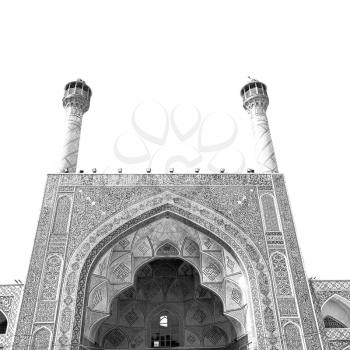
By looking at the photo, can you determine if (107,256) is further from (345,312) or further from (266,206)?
(345,312)

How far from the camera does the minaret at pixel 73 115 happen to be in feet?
32.9

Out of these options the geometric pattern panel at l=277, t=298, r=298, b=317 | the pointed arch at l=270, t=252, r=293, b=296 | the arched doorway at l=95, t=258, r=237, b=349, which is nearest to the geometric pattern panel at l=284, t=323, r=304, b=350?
the geometric pattern panel at l=277, t=298, r=298, b=317

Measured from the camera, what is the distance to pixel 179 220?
338 inches

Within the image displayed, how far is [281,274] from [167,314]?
405 centimetres

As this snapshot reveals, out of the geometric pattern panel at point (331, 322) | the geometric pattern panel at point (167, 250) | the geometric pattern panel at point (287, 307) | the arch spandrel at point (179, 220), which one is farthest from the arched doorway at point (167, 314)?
the geometric pattern panel at point (287, 307)

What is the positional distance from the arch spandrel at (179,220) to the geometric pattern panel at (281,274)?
0.20m

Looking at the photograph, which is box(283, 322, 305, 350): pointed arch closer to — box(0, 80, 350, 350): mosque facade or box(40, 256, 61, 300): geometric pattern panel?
box(0, 80, 350, 350): mosque facade

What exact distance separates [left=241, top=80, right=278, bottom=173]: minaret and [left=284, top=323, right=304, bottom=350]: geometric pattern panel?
4.20m

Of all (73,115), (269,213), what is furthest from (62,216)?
(269,213)

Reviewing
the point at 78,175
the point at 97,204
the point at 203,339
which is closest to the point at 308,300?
the point at 203,339

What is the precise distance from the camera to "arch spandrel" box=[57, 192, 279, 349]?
7.17m

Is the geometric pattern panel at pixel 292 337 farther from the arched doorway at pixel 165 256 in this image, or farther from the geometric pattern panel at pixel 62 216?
the geometric pattern panel at pixel 62 216

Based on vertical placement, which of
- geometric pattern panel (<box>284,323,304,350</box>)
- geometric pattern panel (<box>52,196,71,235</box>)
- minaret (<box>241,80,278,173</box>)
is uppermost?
minaret (<box>241,80,278,173</box>)

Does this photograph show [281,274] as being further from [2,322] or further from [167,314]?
[2,322]
